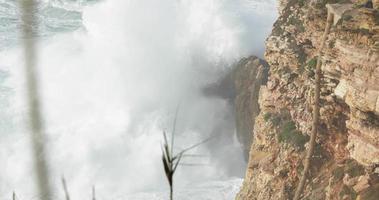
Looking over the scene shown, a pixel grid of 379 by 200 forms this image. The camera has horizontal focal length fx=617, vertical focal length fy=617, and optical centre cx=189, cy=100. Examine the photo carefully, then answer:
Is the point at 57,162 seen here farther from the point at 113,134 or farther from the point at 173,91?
the point at 173,91

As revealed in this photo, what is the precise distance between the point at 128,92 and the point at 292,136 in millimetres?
12060

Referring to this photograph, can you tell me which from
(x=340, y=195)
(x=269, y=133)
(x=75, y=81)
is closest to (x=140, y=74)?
(x=75, y=81)

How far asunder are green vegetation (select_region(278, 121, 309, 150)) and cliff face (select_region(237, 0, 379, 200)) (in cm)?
2

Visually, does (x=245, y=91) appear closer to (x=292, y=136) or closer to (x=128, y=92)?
(x=128, y=92)

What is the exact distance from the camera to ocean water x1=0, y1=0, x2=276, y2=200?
50.8 feet

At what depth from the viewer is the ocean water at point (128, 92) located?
1549cm

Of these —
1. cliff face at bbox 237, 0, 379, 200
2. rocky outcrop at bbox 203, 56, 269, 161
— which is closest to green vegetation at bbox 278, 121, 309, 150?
cliff face at bbox 237, 0, 379, 200

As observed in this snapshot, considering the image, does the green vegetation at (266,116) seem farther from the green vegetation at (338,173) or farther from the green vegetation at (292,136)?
the green vegetation at (338,173)

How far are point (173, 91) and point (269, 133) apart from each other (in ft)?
33.8

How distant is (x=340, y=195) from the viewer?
727 cm

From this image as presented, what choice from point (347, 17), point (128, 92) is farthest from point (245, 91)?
point (347, 17)

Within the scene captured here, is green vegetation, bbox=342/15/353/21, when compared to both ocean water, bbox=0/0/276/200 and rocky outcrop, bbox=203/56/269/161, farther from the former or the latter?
rocky outcrop, bbox=203/56/269/161

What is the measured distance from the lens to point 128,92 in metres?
20.3

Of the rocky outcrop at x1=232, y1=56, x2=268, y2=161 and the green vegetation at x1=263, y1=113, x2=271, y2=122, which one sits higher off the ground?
the green vegetation at x1=263, y1=113, x2=271, y2=122
